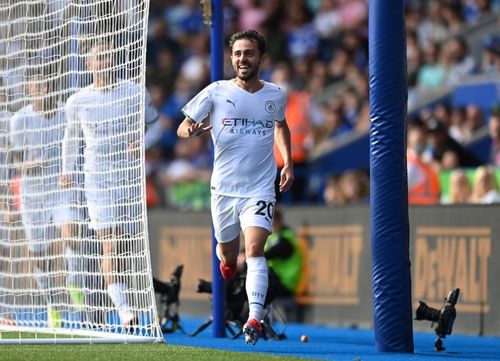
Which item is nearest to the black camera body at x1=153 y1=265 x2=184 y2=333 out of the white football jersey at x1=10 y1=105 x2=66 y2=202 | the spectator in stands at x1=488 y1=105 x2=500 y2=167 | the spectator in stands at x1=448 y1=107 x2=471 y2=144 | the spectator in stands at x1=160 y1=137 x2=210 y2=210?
the white football jersey at x1=10 y1=105 x2=66 y2=202

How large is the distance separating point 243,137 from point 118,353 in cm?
191

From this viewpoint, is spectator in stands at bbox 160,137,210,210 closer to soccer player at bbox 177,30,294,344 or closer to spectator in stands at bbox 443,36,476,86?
spectator in stands at bbox 443,36,476,86

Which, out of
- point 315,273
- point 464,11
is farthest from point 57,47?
point 464,11

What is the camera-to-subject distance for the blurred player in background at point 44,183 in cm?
1118

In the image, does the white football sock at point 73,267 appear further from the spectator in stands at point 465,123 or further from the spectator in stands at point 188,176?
the spectator in stands at point 188,176

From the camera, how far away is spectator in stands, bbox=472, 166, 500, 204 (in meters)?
13.8

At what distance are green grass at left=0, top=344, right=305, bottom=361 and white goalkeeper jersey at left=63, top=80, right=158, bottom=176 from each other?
66.7 inches

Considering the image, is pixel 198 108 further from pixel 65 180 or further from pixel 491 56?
pixel 491 56

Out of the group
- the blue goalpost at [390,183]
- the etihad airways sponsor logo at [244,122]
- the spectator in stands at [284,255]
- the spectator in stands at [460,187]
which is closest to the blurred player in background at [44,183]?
the etihad airways sponsor logo at [244,122]

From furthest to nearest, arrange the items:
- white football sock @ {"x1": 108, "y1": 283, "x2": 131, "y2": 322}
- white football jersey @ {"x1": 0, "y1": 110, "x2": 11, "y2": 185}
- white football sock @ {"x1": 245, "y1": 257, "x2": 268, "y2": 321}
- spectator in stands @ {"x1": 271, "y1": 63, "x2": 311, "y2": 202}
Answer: spectator in stands @ {"x1": 271, "y1": 63, "x2": 311, "y2": 202}, white football jersey @ {"x1": 0, "y1": 110, "x2": 11, "y2": 185}, white football sock @ {"x1": 108, "y1": 283, "x2": 131, "y2": 322}, white football sock @ {"x1": 245, "y1": 257, "x2": 268, "y2": 321}

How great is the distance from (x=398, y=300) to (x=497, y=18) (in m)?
10.8

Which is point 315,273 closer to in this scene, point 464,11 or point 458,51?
point 458,51

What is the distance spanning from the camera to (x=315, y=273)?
14836mm

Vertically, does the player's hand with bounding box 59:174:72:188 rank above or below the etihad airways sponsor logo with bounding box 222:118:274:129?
below
